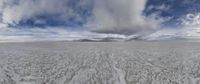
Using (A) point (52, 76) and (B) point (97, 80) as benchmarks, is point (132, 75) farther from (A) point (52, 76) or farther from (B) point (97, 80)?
(A) point (52, 76)

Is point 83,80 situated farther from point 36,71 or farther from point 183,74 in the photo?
point 183,74

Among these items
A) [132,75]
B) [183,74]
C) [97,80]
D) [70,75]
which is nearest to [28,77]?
[70,75]

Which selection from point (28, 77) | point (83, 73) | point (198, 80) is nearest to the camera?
point (198, 80)

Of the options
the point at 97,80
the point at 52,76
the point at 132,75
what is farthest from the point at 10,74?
the point at 132,75

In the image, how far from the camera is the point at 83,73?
9.67 metres

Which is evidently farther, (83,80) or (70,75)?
(70,75)

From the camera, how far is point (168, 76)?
9.16 meters

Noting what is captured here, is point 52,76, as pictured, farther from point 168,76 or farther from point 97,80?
point 168,76

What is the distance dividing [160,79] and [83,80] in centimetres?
363

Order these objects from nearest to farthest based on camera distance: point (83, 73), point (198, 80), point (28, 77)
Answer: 1. point (198, 80)
2. point (28, 77)
3. point (83, 73)

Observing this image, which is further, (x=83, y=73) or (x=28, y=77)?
(x=83, y=73)

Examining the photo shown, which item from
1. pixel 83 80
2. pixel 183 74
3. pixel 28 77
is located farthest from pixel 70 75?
pixel 183 74

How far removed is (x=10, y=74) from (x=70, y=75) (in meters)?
3.08

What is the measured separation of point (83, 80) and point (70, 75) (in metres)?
1.07
